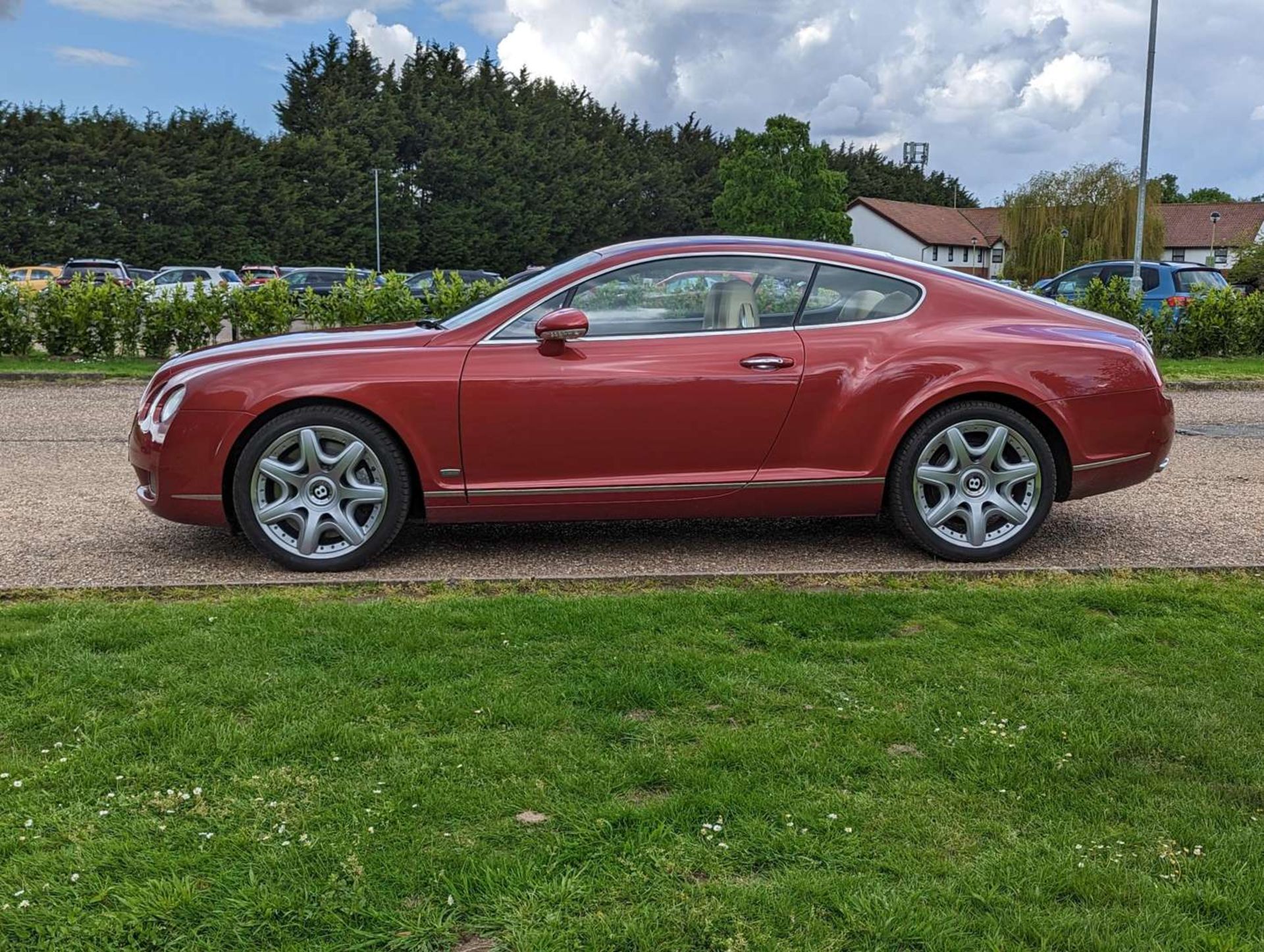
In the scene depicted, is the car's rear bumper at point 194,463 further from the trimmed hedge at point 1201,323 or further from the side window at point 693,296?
the trimmed hedge at point 1201,323

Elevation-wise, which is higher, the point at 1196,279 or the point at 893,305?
the point at 1196,279

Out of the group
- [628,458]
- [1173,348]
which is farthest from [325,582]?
[1173,348]

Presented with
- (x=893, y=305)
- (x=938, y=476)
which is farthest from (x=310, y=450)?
(x=938, y=476)

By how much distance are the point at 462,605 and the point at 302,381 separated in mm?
1390

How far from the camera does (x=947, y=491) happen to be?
5590mm

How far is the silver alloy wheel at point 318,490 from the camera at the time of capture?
5.31 metres

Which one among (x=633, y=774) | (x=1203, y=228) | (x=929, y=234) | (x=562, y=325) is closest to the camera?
Result: (x=633, y=774)

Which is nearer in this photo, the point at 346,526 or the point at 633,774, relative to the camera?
the point at 633,774

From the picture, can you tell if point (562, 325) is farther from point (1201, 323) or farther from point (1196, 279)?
point (1196, 279)

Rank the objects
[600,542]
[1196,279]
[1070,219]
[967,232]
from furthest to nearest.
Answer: [967,232]
[1070,219]
[1196,279]
[600,542]

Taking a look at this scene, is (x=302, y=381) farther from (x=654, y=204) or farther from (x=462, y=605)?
(x=654, y=204)

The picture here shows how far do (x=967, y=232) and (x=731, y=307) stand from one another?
95887 millimetres

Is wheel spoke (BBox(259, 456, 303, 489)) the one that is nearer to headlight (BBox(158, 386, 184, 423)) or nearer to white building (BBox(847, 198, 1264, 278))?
headlight (BBox(158, 386, 184, 423))

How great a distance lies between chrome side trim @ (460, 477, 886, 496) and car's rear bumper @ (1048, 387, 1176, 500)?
3.22 feet
